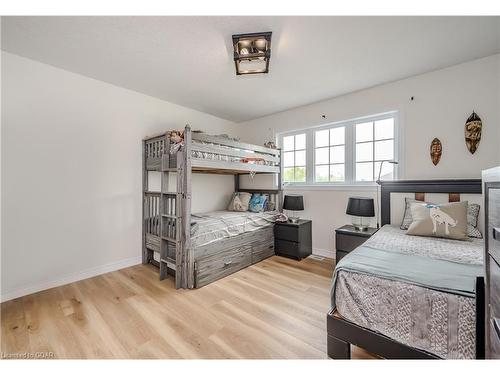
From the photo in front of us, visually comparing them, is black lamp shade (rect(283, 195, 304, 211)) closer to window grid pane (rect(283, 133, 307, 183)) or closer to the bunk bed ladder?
window grid pane (rect(283, 133, 307, 183))

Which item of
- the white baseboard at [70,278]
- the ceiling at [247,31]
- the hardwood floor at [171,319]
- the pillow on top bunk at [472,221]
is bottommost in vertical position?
the hardwood floor at [171,319]

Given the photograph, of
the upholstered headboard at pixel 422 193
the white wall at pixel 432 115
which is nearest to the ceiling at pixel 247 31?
the white wall at pixel 432 115

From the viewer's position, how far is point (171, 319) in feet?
5.91

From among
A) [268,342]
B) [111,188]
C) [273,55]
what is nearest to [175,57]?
[273,55]

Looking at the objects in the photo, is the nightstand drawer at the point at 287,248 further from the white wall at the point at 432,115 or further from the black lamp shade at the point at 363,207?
the black lamp shade at the point at 363,207

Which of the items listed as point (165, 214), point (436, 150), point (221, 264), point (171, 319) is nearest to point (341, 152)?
point (436, 150)

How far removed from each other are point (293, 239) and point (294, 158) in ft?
4.59

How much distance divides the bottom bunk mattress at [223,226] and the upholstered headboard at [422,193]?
158 cm

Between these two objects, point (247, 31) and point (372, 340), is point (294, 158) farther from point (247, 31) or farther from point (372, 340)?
point (372, 340)

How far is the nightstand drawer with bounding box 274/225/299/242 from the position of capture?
3.19 metres

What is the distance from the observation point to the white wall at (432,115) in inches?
87.0

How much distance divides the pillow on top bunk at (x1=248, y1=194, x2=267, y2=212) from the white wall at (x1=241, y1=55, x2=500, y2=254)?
0.92m

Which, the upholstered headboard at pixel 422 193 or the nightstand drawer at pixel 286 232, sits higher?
the upholstered headboard at pixel 422 193

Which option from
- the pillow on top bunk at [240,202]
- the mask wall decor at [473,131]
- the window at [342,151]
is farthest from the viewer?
the pillow on top bunk at [240,202]
